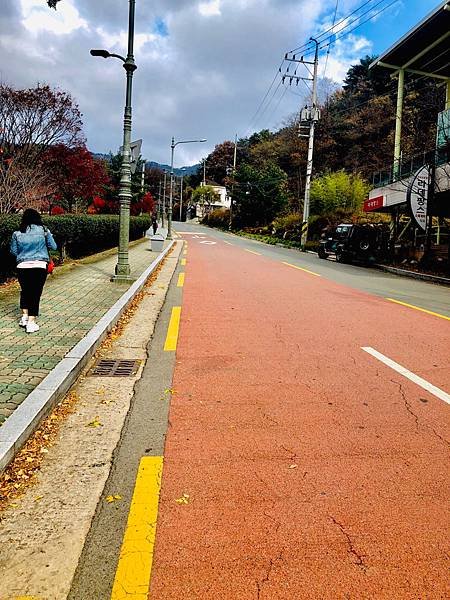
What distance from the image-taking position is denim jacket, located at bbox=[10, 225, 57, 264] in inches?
260

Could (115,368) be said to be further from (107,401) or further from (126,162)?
(126,162)

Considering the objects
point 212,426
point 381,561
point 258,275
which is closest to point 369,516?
point 381,561

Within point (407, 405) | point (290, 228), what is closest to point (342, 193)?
point (290, 228)

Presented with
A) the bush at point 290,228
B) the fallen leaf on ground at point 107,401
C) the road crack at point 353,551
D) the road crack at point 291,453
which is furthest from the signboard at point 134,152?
the bush at point 290,228

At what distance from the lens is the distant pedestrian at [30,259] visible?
6605mm

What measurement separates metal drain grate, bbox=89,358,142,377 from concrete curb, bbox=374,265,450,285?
14.1 metres

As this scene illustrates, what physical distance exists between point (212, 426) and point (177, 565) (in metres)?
1.62

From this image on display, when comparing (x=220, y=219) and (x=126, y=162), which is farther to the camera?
(x=220, y=219)

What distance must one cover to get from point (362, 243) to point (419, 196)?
14.1 ft

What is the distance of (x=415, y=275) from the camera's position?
18984mm

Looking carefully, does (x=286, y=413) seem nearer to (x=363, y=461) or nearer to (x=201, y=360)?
(x=363, y=461)

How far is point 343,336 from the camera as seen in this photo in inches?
283

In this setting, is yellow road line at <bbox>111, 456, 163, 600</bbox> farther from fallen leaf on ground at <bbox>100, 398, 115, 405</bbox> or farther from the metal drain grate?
the metal drain grate

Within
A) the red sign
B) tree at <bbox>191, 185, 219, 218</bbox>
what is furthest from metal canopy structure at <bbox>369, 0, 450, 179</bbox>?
tree at <bbox>191, 185, 219, 218</bbox>
